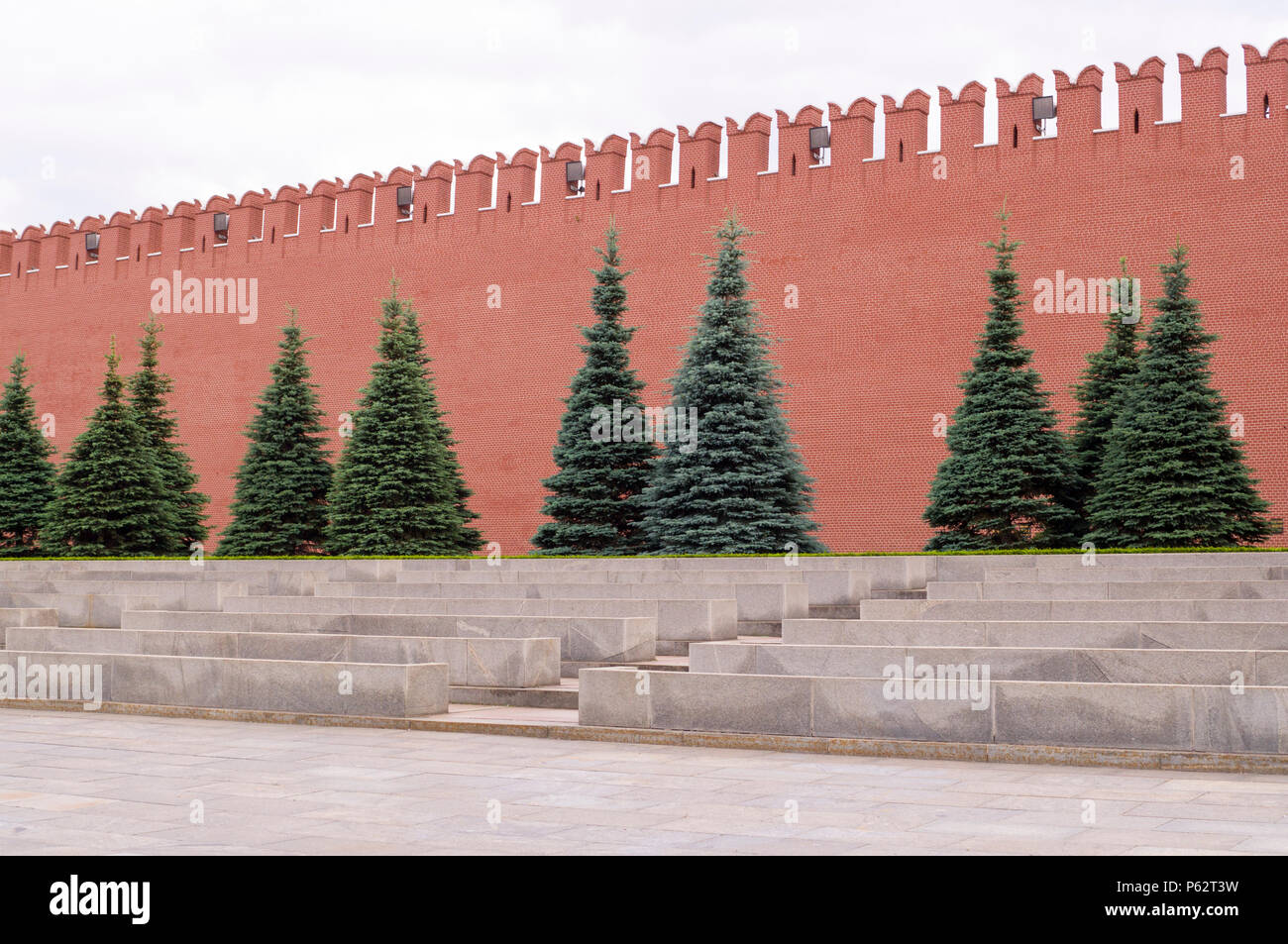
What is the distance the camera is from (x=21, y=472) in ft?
74.5

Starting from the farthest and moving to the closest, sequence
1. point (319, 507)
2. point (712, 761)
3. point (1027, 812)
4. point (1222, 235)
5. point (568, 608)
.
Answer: point (319, 507), point (1222, 235), point (568, 608), point (712, 761), point (1027, 812)

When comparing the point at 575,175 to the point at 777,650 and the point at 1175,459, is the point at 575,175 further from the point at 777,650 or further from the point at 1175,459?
the point at 777,650

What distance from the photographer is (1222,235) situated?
16547 mm

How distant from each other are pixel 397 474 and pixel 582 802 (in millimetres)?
14595

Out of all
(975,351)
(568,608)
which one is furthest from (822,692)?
(975,351)

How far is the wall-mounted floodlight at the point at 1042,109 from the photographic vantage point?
17562 mm

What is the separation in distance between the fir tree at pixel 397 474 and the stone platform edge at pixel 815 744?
10.7 m

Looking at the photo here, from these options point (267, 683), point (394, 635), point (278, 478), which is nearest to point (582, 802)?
point (267, 683)

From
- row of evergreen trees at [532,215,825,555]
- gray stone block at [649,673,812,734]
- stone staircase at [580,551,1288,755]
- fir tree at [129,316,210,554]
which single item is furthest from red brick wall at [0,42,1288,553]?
gray stone block at [649,673,812,734]

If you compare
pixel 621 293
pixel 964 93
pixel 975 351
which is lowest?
pixel 975 351

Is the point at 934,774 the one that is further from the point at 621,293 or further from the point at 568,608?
the point at 621,293

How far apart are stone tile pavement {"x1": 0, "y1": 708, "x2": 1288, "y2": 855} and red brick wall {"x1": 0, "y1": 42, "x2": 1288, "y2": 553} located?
1194 cm

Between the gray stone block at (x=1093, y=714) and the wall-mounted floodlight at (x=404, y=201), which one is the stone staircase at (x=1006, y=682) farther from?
the wall-mounted floodlight at (x=404, y=201)

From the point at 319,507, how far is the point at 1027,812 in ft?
56.5
